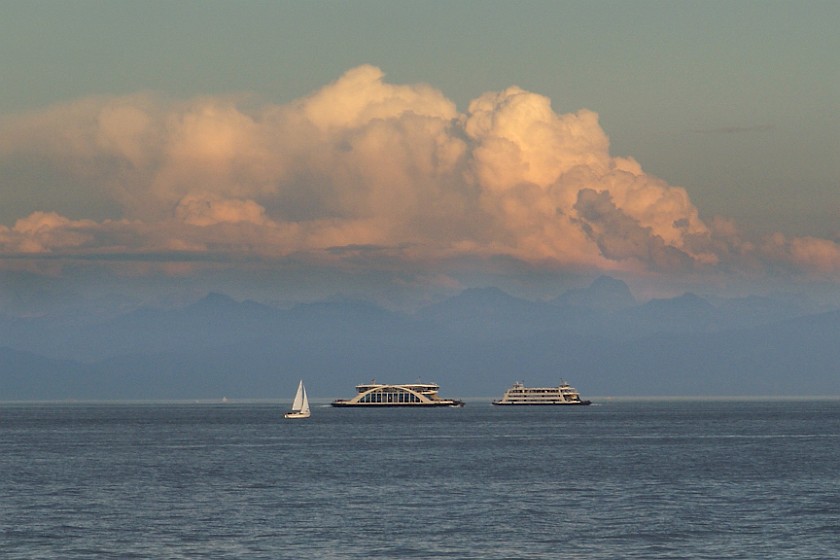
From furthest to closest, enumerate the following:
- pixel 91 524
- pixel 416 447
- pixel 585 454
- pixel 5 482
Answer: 1. pixel 416 447
2. pixel 585 454
3. pixel 5 482
4. pixel 91 524

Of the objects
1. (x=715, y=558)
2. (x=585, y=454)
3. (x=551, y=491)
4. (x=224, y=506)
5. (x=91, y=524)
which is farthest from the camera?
(x=585, y=454)

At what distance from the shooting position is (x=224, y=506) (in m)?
103

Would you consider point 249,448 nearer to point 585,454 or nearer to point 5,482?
point 585,454

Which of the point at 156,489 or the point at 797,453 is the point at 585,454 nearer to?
the point at 797,453

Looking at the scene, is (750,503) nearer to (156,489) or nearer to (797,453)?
(156,489)

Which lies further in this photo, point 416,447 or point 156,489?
point 416,447

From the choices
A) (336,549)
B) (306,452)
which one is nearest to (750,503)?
(336,549)

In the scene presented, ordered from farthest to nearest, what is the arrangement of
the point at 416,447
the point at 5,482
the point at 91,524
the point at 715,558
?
the point at 416,447 → the point at 5,482 → the point at 91,524 → the point at 715,558

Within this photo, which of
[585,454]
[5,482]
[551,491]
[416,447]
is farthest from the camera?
[416,447]

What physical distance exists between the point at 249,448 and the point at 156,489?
71.8 meters

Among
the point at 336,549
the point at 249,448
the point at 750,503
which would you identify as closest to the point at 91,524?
the point at 336,549

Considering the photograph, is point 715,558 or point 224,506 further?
point 224,506

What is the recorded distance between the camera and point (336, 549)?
79.4 meters

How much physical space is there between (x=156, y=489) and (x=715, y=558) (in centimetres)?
5736
